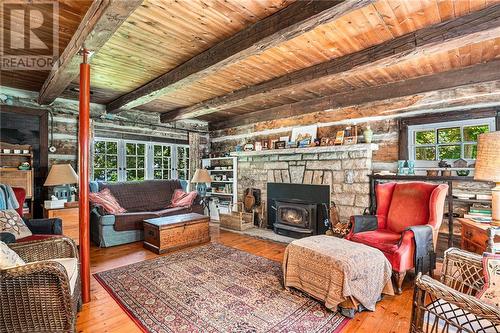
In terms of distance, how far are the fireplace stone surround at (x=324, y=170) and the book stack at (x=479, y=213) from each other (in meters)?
1.25

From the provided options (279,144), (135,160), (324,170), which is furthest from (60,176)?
(324,170)

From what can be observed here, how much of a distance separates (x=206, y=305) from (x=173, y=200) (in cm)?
325

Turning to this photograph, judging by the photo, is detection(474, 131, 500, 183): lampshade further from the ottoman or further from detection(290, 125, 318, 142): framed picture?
detection(290, 125, 318, 142): framed picture

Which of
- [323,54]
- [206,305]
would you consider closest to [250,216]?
[206,305]

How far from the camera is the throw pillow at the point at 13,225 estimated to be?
2.58 meters

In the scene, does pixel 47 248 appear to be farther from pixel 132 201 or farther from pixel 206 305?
pixel 132 201

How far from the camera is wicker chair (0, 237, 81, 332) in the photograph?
144cm

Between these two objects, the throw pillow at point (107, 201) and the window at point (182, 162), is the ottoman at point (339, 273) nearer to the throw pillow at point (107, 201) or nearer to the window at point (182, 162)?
the throw pillow at point (107, 201)

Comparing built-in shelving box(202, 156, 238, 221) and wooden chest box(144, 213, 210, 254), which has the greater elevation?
built-in shelving box(202, 156, 238, 221)

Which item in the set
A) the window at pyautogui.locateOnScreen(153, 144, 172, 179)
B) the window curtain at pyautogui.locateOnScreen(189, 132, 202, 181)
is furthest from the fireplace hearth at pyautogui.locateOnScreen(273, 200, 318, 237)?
the window at pyautogui.locateOnScreen(153, 144, 172, 179)

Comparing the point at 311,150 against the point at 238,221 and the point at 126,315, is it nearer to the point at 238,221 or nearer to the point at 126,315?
the point at 238,221

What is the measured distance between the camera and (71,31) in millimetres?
2420

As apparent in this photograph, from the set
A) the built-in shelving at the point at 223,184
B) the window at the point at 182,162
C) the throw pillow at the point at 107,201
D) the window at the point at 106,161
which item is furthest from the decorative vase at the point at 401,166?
the window at the point at 106,161

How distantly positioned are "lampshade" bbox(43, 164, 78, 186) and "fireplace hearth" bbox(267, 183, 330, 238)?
3502 millimetres
